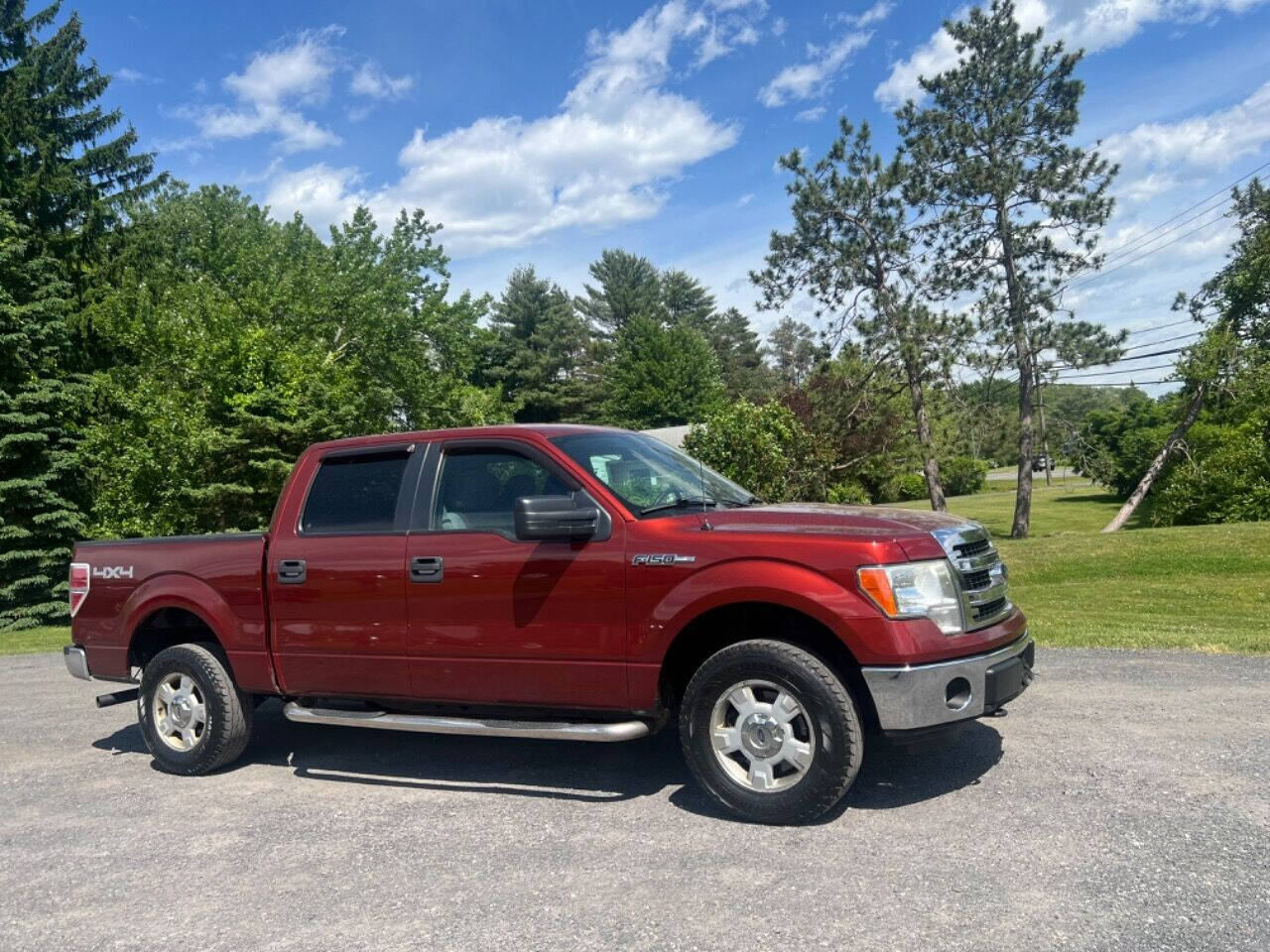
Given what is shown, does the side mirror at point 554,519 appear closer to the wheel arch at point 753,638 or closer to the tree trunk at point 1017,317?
the wheel arch at point 753,638

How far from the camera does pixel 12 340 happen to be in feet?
62.5

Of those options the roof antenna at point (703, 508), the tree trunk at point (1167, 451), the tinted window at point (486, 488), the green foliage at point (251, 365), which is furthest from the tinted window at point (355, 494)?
the tree trunk at point (1167, 451)

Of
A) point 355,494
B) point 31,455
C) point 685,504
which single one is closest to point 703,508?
point 685,504

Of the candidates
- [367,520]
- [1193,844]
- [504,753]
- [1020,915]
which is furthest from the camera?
[504,753]

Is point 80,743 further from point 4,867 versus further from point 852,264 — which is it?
point 852,264

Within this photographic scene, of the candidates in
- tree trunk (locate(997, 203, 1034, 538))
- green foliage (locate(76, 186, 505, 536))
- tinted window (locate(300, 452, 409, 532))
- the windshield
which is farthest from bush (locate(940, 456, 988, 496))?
tinted window (locate(300, 452, 409, 532))

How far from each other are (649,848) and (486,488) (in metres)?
2.15

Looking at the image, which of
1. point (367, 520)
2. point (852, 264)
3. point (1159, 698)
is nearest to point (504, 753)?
point (367, 520)

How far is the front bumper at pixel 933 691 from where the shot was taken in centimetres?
426

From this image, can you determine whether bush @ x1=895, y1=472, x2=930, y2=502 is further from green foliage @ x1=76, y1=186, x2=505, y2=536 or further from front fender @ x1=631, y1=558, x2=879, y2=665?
front fender @ x1=631, y1=558, x2=879, y2=665

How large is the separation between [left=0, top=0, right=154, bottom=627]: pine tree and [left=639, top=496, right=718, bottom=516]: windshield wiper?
18002 mm

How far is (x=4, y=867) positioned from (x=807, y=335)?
26030 millimetres

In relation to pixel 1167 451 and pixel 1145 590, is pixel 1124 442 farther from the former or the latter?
pixel 1145 590

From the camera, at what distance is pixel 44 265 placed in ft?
70.8
